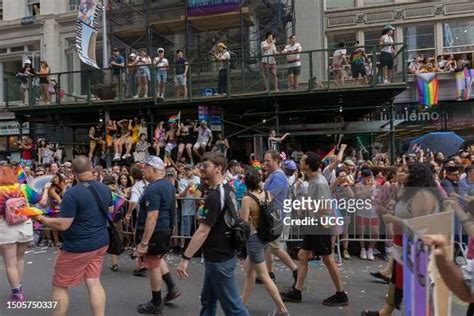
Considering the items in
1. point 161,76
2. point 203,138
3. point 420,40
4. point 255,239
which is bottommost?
point 255,239

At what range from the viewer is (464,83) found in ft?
62.6

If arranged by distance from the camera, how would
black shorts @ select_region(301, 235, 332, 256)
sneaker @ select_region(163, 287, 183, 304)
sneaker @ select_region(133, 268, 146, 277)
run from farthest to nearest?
sneaker @ select_region(133, 268, 146, 277) → sneaker @ select_region(163, 287, 183, 304) → black shorts @ select_region(301, 235, 332, 256)

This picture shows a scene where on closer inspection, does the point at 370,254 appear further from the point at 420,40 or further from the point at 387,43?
the point at 420,40

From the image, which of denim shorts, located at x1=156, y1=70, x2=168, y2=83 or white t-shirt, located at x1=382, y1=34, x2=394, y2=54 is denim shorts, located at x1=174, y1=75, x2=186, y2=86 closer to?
denim shorts, located at x1=156, y1=70, x2=168, y2=83

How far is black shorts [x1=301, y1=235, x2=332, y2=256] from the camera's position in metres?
5.96

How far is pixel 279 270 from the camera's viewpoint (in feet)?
26.1

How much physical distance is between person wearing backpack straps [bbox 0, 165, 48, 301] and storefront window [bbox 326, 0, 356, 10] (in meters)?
18.3

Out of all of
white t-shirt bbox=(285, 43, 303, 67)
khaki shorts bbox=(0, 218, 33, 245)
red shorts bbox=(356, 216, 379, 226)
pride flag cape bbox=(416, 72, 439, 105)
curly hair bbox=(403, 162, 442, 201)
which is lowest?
red shorts bbox=(356, 216, 379, 226)

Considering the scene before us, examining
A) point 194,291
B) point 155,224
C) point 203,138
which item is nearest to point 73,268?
point 155,224

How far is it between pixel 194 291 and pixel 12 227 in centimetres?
244

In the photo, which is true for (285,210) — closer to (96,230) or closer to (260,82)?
(96,230)

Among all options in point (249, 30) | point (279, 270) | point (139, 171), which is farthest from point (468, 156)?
point (249, 30)

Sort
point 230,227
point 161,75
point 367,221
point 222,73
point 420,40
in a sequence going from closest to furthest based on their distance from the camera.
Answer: point 230,227
point 367,221
point 222,73
point 161,75
point 420,40

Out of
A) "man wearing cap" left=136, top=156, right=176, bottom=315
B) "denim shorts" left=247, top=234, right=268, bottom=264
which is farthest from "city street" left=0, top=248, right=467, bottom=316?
"denim shorts" left=247, top=234, right=268, bottom=264
